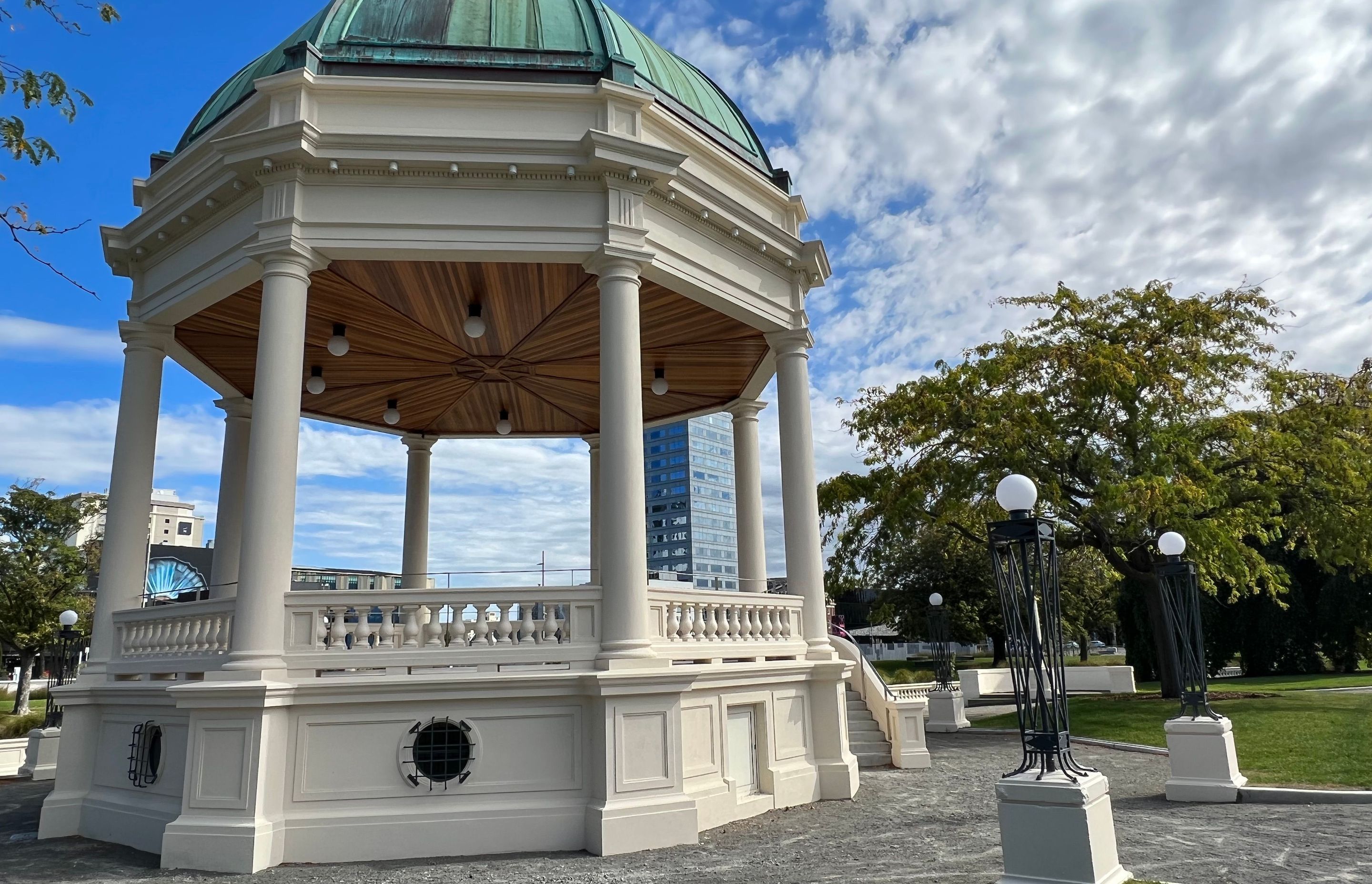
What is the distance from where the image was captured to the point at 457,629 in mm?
9422

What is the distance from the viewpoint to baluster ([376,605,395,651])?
9.23m

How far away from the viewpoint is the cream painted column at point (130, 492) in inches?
441

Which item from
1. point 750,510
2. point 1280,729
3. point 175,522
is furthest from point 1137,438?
point 175,522

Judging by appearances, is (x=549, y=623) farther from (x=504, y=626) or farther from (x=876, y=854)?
(x=876, y=854)

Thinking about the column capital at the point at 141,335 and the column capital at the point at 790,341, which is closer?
the column capital at the point at 141,335

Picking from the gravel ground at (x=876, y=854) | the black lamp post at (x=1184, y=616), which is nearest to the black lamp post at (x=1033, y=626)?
the gravel ground at (x=876, y=854)

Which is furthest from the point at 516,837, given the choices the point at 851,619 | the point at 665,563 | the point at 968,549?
the point at 665,563

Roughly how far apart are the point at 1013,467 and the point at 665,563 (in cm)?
10348

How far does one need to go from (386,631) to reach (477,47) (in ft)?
22.6

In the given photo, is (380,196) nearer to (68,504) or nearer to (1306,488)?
(1306,488)

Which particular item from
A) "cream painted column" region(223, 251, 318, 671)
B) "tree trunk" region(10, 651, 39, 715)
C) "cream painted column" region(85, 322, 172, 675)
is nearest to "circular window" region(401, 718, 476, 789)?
"cream painted column" region(223, 251, 318, 671)

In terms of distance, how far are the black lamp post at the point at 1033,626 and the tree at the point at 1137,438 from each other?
1381 cm

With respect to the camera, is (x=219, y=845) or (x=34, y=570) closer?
(x=219, y=845)

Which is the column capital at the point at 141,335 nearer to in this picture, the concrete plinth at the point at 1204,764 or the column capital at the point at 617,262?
the column capital at the point at 617,262
